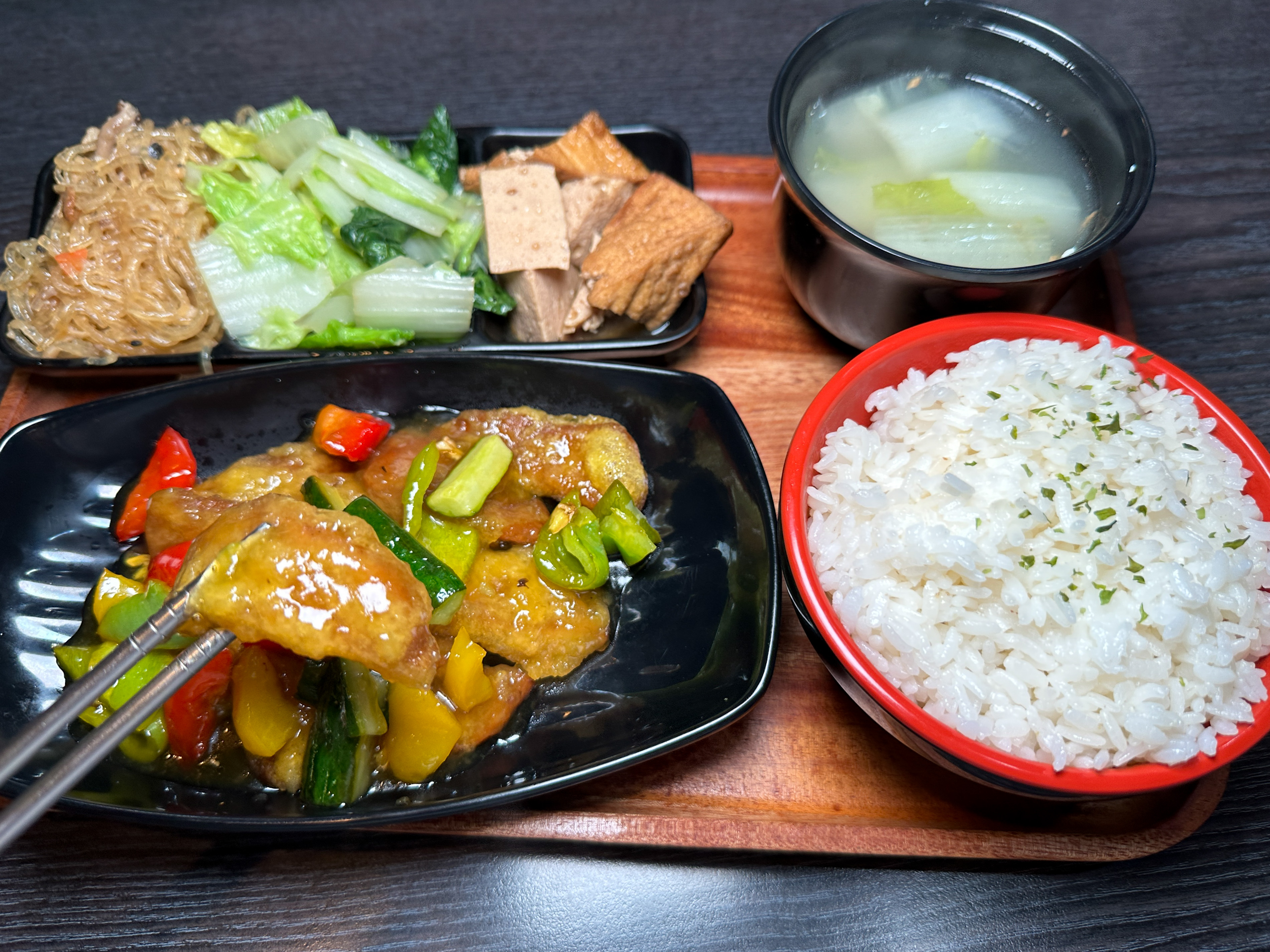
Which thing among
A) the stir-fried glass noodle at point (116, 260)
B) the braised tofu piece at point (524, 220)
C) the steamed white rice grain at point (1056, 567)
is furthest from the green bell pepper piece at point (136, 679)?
the steamed white rice grain at point (1056, 567)

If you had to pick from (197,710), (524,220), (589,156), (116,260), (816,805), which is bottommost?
(816,805)

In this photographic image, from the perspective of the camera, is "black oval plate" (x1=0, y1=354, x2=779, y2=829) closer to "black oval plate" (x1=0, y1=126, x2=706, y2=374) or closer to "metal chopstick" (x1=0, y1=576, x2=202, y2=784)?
"black oval plate" (x1=0, y1=126, x2=706, y2=374)

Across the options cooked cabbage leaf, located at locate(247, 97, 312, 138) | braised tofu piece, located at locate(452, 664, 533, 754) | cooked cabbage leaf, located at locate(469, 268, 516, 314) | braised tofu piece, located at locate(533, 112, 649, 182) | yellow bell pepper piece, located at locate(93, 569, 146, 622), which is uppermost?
cooked cabbage leaf, located at locate(247, 97, 312, 138)

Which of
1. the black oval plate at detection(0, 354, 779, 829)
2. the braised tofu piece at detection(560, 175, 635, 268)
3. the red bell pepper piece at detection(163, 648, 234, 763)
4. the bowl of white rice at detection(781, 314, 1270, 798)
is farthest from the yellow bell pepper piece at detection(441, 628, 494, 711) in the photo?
the braised tofu piece at detection(560, 175, 635, 268)

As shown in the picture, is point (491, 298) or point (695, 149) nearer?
point (491, 298)

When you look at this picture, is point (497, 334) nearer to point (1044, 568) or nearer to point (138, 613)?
point (138, 613)

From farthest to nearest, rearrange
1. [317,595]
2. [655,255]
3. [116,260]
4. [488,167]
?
[488,167]
[116,260]
[655,255]
[317,595]

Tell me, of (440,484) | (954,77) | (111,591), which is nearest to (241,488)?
(111,591)

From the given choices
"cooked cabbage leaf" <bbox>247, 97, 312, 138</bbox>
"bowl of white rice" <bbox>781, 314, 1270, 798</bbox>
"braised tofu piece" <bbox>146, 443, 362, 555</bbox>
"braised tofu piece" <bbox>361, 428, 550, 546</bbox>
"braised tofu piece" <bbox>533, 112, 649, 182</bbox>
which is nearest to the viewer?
"bowl of white rice" <bbox>781, 314, 1270, 798</bbox>
